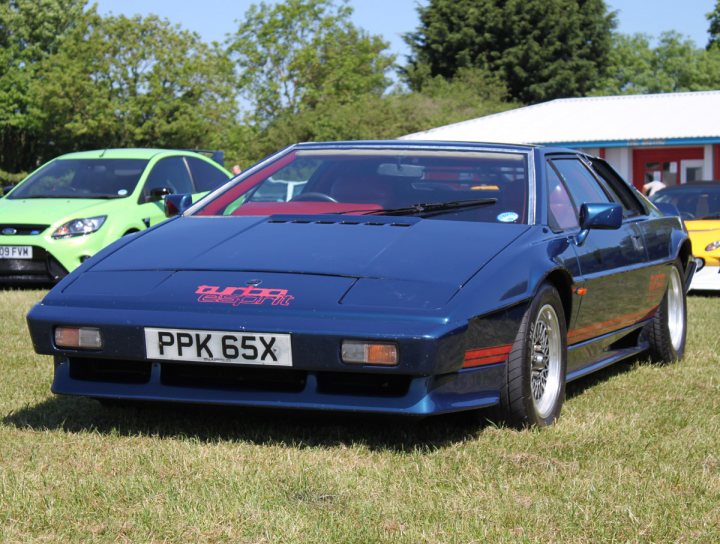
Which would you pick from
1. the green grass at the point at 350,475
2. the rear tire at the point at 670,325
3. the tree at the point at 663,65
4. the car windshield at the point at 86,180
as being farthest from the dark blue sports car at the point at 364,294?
the tree at the point at 663,65

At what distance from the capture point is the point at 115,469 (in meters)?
3.98

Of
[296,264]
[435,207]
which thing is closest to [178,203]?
[435,207]

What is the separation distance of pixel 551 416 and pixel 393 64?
67.0 metres

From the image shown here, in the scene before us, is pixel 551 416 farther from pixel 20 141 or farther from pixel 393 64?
pixel 393 64

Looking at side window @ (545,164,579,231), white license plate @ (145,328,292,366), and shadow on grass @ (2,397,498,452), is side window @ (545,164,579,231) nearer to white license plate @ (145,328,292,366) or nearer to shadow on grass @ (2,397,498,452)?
shadow on grass @ (2,397,498,452)

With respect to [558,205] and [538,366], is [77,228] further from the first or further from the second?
[538,366]

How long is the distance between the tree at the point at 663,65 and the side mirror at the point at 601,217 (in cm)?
6379

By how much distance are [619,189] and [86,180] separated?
7245mm

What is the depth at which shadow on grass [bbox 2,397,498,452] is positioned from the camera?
452 cm

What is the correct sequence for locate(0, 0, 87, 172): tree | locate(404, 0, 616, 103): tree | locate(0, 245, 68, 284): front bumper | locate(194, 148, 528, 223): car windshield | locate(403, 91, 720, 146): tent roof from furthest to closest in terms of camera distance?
locate(404, 0, 616, 103): tree
locate(0, 0, 87, 172): tree
locate(403, 91, 720, 146): tent roof
locate(0, 245, 68, 284): front bumper
locate(194, 148, 528, 223): car windshield

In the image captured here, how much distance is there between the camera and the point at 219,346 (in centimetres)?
425

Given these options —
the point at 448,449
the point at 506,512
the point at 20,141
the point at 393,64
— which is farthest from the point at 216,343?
the point at 393,64

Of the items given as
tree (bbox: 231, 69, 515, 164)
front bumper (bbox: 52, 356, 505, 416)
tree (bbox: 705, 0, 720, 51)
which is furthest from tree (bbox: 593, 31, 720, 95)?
front bumper (bbox: 52, 356, 505, 416)

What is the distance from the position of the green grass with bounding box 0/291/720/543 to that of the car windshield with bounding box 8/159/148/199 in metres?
6.96
